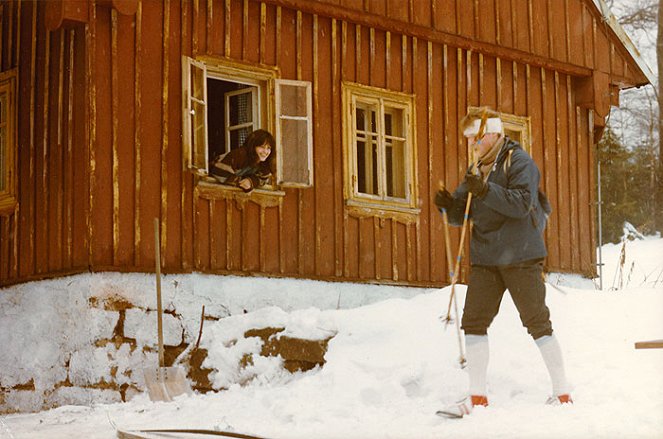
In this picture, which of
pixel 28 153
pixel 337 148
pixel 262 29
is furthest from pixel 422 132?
pixel 28 153

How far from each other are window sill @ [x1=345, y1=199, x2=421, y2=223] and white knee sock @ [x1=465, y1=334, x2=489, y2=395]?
203 inches

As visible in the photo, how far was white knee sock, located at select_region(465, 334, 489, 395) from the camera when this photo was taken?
6.91 metres

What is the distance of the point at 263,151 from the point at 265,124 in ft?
2.21

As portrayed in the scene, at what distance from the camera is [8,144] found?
11312 millimetres

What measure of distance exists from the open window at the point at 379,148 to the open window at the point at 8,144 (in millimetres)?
3530

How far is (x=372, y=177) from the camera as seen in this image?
12.6m

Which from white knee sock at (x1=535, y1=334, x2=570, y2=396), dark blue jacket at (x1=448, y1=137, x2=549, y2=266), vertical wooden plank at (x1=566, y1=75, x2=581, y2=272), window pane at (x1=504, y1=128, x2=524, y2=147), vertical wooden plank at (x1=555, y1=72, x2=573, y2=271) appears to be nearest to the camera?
white knee sock at (x1=535, y1=334, x2=570, y2=396)

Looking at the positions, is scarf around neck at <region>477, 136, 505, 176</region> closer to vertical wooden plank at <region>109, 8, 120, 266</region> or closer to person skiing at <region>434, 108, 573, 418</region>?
person skiing at <region>434, 108, 573, 418</region>

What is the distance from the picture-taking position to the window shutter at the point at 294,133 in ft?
37.3

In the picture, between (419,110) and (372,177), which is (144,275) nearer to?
(372,177)

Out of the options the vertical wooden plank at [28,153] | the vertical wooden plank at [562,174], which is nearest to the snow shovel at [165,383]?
the vertical wooden plank at [28,153]

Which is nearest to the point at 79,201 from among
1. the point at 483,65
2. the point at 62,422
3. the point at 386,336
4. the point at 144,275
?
the point at 144,275

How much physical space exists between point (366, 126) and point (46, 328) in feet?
14.2

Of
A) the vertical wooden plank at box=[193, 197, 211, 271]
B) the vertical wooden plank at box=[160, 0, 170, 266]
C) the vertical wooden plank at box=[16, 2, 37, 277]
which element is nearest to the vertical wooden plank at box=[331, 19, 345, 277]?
the vertical wooden plank at box=[193, 197, 211, 271]
